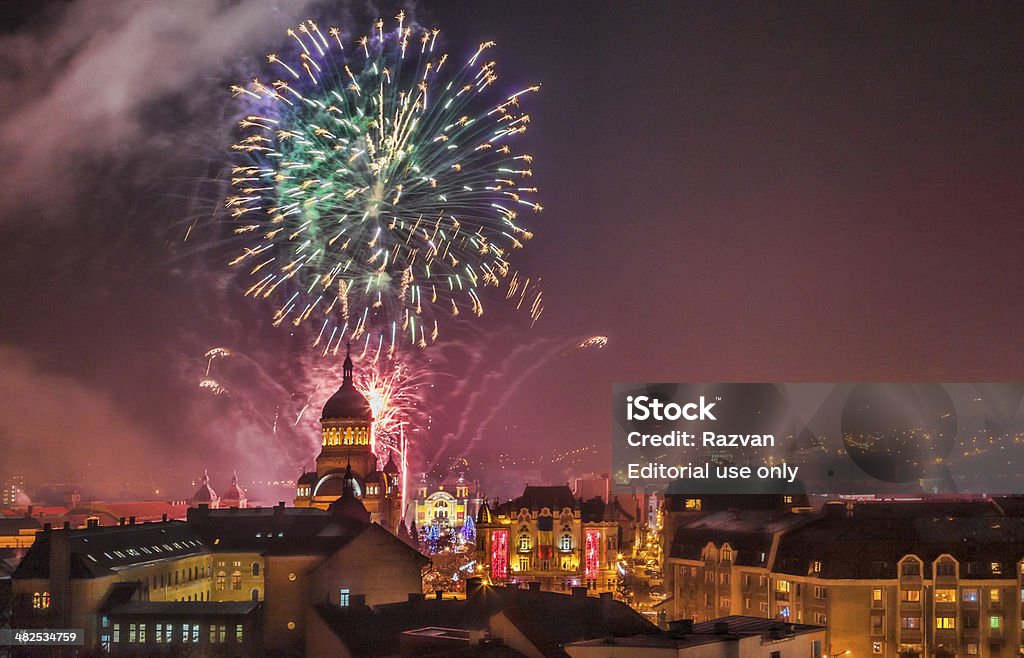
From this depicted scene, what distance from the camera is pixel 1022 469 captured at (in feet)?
291

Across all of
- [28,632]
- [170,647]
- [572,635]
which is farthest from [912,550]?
[28,632]

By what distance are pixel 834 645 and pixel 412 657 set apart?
22296 millimetres

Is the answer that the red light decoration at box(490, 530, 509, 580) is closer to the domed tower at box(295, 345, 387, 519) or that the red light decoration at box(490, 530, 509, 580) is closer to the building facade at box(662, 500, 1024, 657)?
the domed tower at box(295, 345, 387, 519)

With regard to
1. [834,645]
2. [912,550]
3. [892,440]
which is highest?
[892,440]

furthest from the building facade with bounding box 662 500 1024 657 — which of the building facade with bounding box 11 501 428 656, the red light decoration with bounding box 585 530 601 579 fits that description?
the red light decoration with bounding box 585 530 601 579

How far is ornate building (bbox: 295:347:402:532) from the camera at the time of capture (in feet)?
354

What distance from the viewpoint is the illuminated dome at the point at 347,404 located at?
109 metres

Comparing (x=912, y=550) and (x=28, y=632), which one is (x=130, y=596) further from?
(x=912, y=550)

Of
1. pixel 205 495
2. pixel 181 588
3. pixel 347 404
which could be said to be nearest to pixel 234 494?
pixel 205 495

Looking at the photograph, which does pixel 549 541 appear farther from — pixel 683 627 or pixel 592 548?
pixel 683 627

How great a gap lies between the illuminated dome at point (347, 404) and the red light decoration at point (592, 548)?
2002cm

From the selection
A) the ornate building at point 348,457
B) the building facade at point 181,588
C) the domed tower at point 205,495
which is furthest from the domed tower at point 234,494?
the building facade at point 181,588

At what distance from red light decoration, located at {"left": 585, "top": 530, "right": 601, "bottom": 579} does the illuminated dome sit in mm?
20016

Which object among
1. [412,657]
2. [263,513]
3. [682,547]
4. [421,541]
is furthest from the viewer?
[421,541]
